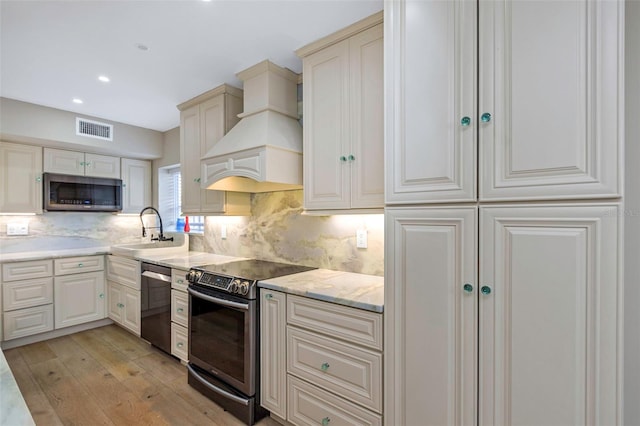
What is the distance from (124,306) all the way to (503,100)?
3.82m

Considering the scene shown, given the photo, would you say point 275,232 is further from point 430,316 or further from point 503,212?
point 503,212

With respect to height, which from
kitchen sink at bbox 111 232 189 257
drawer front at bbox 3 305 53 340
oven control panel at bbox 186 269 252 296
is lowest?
drawer front at bbox 3 305 53 340

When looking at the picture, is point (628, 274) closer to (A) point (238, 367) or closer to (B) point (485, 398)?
(B) point (485, 398)

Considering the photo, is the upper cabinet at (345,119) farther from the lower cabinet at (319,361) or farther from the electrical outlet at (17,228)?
the electrical outlet at (17,228)

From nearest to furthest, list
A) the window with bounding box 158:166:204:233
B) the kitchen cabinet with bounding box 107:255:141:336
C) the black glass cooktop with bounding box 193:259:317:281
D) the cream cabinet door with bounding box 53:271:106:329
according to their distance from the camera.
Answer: the black glass cooktop with bounding box 193:259:317:281 < the kitchen cabinet with bounding box 107:255:141:336 < the cream cabinet door with bounding box 53:271:106:329 < the window with bounding box 158:166:204:233

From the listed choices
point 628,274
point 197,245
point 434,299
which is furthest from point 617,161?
point 197,245

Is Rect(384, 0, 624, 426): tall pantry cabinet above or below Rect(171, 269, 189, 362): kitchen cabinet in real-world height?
above

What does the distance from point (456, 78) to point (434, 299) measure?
0.92 metres

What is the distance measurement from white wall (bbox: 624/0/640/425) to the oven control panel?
182 centimetres

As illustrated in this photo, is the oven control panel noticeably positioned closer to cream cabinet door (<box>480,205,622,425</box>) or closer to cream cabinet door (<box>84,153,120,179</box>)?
cream cabinet door (<box>480,205,622,425</box>)

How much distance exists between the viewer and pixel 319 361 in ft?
5.76

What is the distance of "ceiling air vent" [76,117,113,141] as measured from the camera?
138 inches

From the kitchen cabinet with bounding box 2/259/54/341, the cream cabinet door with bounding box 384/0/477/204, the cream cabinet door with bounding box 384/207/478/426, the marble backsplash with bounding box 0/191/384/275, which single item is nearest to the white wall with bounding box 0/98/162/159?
the marble backsplash with bounding box 0/191/384/275

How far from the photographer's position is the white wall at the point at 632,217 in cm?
122
